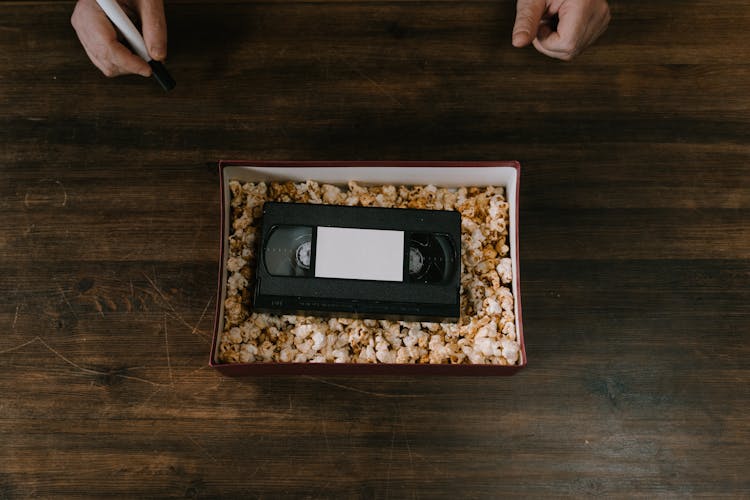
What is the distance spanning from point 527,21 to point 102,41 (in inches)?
30.5

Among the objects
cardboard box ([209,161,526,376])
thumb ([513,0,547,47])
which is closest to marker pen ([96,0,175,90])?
cardboard box ([209,161,526,376])

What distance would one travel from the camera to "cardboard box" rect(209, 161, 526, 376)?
82 centimetres

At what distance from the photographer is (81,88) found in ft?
3.40

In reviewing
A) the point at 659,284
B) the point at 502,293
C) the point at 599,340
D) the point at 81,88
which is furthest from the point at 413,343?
the point at 81,88

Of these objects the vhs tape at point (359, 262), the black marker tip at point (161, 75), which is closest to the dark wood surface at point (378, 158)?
the black marker tip at point (161, 75)

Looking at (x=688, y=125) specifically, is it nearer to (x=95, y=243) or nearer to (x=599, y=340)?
(x=599, y=340)

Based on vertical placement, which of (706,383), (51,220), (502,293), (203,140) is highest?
(203,140)

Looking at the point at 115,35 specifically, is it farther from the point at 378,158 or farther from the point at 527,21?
the point at 527,21

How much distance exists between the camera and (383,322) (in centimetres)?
88

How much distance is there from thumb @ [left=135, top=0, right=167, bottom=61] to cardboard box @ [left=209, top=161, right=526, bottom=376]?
29 cm

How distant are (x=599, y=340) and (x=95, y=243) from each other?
0.92m

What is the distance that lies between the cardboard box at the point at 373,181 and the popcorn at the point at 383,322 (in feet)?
0.07

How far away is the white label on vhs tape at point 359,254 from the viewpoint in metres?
0.83

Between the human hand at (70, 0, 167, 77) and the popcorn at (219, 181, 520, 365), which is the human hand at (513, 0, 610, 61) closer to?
the popcorn at (219, 181, 520, 365)
